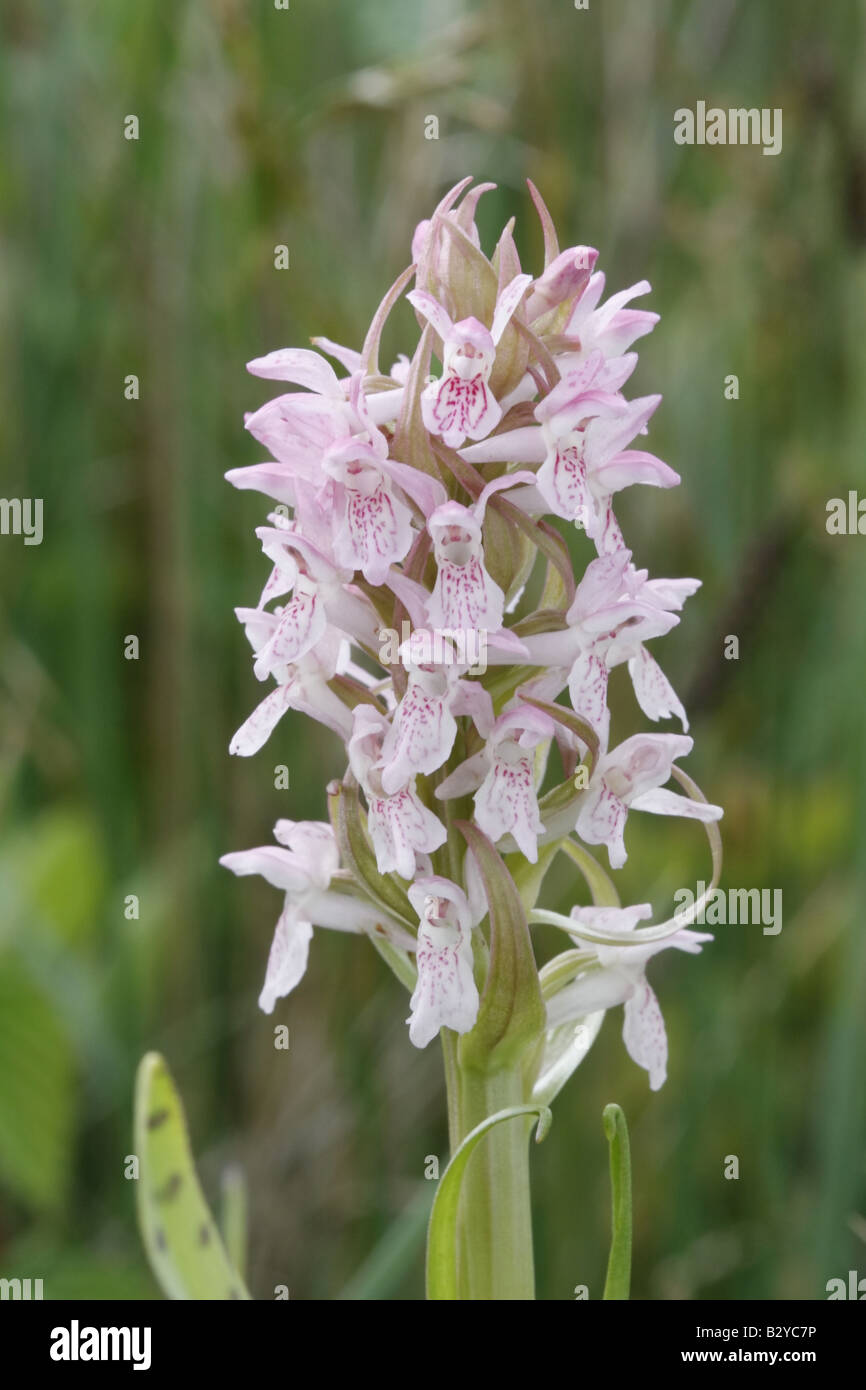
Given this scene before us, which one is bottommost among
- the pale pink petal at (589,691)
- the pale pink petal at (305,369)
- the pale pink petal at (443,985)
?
the pale pink petal at (443,985)

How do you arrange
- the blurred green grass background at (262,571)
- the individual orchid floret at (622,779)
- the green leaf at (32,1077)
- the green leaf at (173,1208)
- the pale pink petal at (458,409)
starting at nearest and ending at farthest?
the pale pink petal at (458,409) < the individual orchid floret at (622,779) < the green leaf at (173,1208) < the green leaf at (32,1077) < the blurred green grass background at (262,571)

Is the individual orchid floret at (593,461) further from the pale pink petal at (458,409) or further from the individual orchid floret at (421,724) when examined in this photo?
the individual orchid floret at (421,724)

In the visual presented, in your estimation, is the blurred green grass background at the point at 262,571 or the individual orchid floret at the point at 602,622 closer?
the individual orchid floret at the point at 602,622

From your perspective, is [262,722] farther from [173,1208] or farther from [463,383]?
[173,1208]

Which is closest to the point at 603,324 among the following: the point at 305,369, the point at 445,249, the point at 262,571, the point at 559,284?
the point at 559,284

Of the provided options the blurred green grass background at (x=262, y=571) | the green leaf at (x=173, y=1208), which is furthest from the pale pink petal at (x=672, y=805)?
the blurred green grass background at (x=262, y=571)

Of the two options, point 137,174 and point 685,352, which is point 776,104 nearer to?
point 685,352
